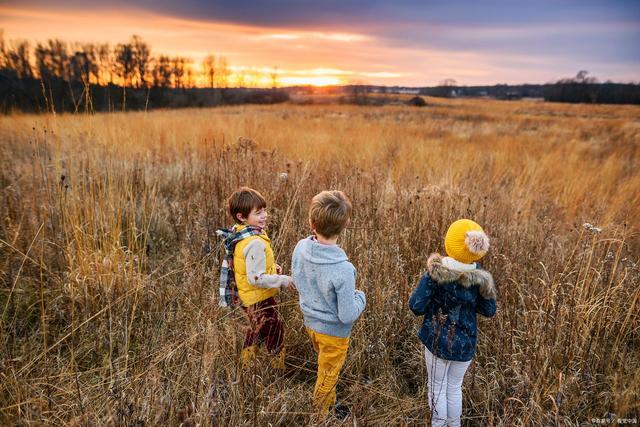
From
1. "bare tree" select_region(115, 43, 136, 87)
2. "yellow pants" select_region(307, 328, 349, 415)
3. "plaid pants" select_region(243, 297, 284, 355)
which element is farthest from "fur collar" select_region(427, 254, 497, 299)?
"bare tree" select_region(115, 43, 136, 87)

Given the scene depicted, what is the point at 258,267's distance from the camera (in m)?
1.93

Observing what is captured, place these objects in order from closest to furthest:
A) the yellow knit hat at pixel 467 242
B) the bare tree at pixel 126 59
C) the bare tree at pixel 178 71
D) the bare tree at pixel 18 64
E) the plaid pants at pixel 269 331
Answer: the yellow knit hat at pixel 467 242, the plaid pants at pixel 269 331, the bare tree at pixel 18 64, the bare tree at pixel 126 59, the bare tree at pixel 178 71

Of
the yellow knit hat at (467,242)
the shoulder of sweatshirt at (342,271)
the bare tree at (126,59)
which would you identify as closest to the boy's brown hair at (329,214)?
the shoulder of sweatshirt at (342,271)

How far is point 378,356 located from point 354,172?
2805 millimetres

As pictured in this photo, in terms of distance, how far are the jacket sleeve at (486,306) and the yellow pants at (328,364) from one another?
2.24ft

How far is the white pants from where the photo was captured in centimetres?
178

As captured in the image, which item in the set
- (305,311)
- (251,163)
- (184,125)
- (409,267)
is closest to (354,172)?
(251,163)

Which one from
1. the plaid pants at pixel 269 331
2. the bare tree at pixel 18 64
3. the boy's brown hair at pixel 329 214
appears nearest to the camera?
the boy's brown hair at pixel 329 214

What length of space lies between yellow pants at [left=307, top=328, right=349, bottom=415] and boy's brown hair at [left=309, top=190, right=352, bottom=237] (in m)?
0.55

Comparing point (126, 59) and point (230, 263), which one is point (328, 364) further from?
point (126, 59)

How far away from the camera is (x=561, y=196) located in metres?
5.18

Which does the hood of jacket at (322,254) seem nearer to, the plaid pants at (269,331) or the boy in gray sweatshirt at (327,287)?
the boy in gray sweatshirt at (327,287)

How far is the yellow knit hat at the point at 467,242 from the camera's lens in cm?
154

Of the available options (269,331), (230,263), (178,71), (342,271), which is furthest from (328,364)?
(178,71)
